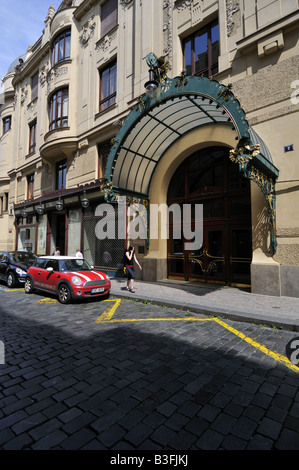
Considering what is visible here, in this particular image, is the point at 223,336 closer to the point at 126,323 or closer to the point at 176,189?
the point at 126,323

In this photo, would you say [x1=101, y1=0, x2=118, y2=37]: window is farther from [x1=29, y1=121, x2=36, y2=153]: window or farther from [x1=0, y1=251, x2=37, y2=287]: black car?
[x1=0, y1=251, x2=37, y2=287]: black car

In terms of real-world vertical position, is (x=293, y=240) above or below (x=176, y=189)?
below

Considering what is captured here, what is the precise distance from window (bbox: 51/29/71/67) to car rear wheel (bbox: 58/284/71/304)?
→ 16196 mm

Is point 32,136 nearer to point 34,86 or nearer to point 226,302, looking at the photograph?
point 34,86

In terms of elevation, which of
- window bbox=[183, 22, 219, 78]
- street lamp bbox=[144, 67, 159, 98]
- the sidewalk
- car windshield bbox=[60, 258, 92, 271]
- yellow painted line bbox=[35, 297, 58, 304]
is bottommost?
yellow painted line bbox=[35, 297, 58, 304]

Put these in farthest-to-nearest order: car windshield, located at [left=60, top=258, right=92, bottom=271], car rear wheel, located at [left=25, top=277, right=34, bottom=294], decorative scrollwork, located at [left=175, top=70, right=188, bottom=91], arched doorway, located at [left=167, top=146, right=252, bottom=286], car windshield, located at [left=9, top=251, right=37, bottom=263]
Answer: car windshield, located at [left=9, top=251, right=37, bottom=263] < arched doorway, located at [left=167, top=146, right=252, bottom=286] < car rear wheel, located at [left=25, top=277, right=34, bottom=294] < car windshield, located at [left=60, top=258, right=92, bottom=271] < decorative scrollwork, located at [left=175, top=70, right=188, bottom=91]

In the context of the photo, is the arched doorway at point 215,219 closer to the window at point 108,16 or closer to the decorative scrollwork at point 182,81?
the decorative scrollwork at point 182,81

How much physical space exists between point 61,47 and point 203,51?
1159 cm

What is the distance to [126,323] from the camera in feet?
17.8

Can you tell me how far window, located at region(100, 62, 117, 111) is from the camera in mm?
13969

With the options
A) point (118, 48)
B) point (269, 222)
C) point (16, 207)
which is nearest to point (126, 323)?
point (269, 222)

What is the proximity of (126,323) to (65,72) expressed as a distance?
17.3 metres

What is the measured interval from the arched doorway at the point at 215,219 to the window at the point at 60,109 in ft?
31.1

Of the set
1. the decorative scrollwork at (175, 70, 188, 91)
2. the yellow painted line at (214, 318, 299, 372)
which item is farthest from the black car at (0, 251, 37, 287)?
the decorative scrollwork at (175, 70, 188, 91)
